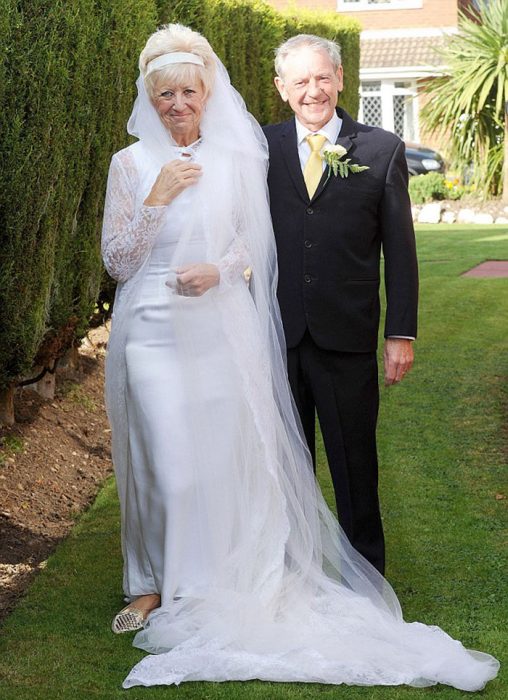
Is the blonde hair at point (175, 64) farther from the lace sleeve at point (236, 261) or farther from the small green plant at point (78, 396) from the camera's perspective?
the small green plant at point (78, 396)

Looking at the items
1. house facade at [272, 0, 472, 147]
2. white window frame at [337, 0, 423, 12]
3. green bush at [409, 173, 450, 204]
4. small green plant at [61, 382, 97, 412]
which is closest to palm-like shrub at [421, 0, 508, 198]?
green bush at [409, 173, 450, 204]

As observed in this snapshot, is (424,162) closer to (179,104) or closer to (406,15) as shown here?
(406,15)

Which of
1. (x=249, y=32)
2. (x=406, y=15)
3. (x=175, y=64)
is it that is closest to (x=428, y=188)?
(x=249, y=32)

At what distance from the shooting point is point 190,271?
15.1ft

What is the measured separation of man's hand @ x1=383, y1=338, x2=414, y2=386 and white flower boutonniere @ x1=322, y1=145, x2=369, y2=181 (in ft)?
2.21

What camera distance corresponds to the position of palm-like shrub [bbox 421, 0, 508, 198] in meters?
21.8

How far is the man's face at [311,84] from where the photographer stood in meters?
4.36

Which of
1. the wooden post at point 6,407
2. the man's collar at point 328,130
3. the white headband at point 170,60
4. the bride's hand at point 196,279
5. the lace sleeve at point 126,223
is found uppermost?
the white headband at point 170,60

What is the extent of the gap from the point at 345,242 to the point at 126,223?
843mm

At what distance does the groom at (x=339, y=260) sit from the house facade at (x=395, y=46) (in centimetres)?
2889

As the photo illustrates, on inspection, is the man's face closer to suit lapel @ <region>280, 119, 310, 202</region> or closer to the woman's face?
suit lapel @ <region>280, 119, 310, 202</region>

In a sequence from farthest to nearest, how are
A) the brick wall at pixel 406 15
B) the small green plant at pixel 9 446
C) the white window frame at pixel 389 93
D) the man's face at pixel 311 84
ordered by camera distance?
1. the white window frame at pixel 389 93
2. the brick wall at pixel 406 15
3. the small green plant at pixel 9 446
4. the man's face at pixel 311 84

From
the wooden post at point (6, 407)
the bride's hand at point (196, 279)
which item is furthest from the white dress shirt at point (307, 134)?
the wooden post at point (6, 407)

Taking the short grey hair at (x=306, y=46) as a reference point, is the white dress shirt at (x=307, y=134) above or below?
below
